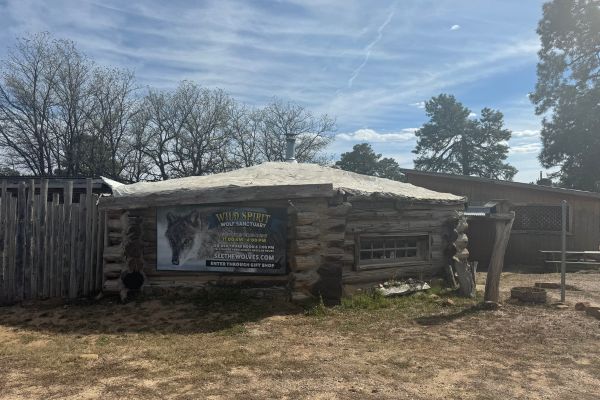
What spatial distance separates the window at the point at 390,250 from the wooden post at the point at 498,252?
5.96ft

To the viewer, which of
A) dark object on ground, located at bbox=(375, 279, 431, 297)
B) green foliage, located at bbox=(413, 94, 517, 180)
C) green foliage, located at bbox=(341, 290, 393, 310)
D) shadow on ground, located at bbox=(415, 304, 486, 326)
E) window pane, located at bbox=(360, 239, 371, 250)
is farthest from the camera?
green foliage, located at bbox=(413, 94, 517, 180)

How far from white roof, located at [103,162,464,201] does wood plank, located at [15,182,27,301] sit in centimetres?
152

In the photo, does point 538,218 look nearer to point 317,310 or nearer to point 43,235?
point 317,310

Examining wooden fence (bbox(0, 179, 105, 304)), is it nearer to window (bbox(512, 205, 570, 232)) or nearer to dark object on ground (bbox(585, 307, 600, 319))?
dark object on ground (bbox(585, 307, 600, 319))

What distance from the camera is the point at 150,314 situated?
25.5 ft

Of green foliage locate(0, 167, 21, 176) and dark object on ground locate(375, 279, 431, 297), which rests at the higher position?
green foliage locate(0, 167, 21, 176)

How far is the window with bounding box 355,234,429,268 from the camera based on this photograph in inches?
382

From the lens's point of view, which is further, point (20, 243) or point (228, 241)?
point (228, 241)

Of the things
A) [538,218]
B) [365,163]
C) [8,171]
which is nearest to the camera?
[538,218]

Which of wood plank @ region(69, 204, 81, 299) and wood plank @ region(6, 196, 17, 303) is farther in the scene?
wood plank @ region(69, 204, 81, 299)

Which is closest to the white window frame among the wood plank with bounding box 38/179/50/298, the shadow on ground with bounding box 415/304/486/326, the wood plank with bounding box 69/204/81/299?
the shadow on ground with bounding box 415/304/486/326

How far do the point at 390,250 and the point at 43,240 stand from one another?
676 centimetres

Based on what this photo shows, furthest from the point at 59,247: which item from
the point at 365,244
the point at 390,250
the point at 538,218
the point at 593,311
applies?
the point at 538,218

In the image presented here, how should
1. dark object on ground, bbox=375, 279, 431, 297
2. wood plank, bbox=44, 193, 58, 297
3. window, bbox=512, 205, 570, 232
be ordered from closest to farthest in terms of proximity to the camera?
wood plank, bbox=44, 193, 58, 297 → dark object on ground, bbox=375, 279, 431, 297 → window, bbox=512, 205, 570, 232
